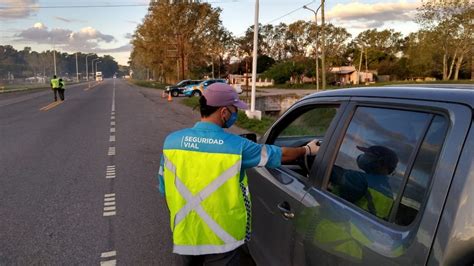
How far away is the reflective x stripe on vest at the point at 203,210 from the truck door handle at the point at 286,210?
38 cm

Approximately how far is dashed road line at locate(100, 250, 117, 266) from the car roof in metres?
2.78

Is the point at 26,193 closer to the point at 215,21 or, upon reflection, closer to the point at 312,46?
the point at 215,21

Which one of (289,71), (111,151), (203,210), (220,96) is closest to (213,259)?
(203,210)

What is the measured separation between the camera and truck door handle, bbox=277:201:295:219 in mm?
2654

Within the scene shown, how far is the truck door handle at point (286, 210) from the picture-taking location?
265cm

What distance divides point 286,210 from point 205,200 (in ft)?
2.04

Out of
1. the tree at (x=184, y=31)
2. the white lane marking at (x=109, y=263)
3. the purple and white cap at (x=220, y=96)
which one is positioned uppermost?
the tree at (x=184, y=31)

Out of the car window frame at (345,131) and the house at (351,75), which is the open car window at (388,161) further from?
the house at (351,75)

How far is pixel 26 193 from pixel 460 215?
255 inches

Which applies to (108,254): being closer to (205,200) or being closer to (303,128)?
(303,128)

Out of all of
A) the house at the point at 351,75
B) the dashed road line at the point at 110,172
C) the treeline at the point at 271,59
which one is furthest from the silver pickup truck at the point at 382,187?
the house at the point at 351,75

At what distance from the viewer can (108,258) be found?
430 centimetres

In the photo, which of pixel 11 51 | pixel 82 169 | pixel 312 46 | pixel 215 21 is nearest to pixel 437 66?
pixel 312 46

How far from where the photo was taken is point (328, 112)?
2846 mm
